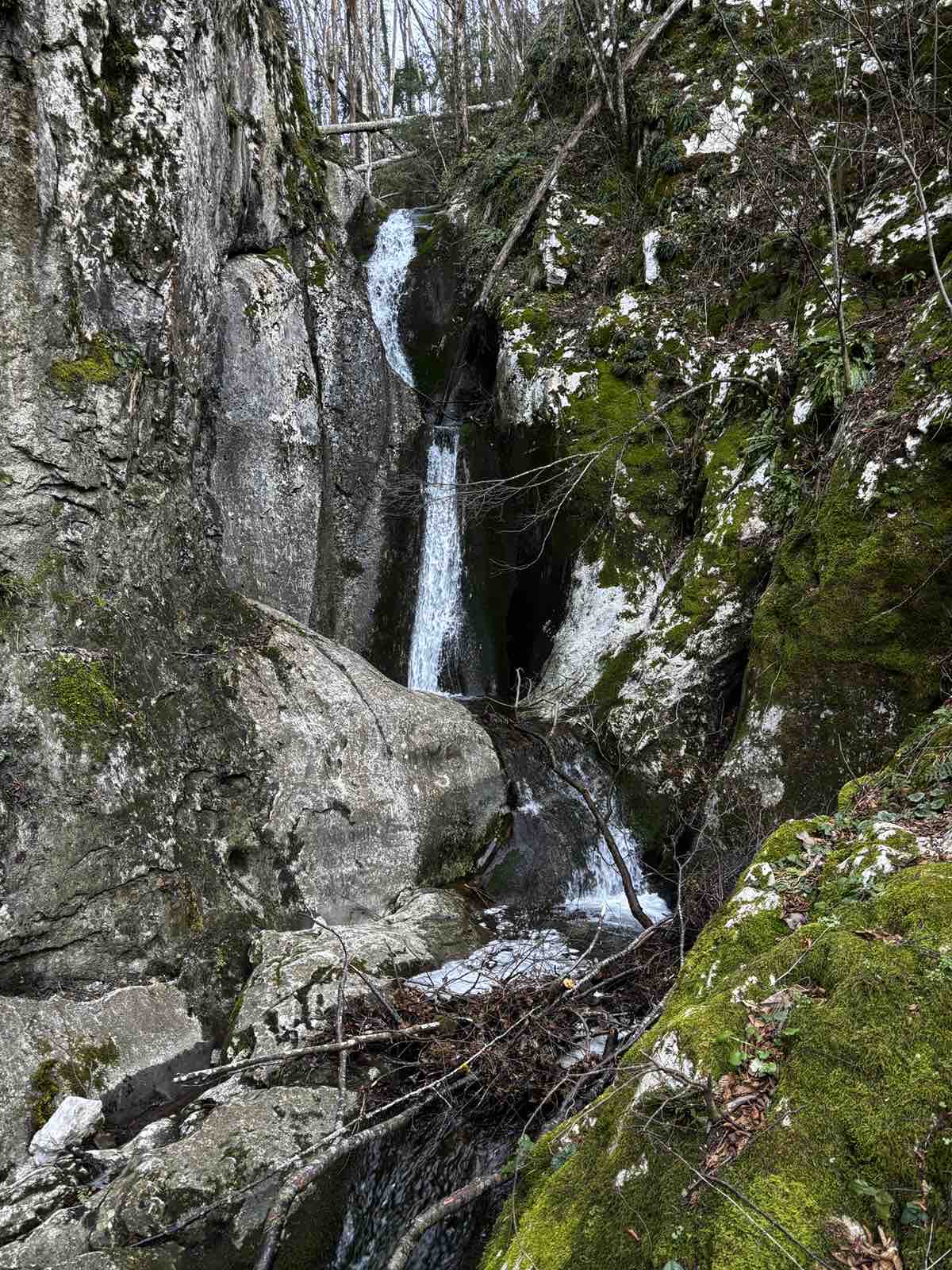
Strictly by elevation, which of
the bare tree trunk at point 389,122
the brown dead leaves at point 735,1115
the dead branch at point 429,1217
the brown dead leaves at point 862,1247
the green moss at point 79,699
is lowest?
the dead branch at point 429,1217

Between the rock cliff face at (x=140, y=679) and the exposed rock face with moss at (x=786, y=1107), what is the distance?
2.73 metres

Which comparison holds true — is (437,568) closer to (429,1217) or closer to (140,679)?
(140,679)

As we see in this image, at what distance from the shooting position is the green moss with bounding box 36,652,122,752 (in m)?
5.78

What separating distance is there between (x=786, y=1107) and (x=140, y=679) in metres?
5.76

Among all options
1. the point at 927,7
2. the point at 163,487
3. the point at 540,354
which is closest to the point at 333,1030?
the point at 163,487

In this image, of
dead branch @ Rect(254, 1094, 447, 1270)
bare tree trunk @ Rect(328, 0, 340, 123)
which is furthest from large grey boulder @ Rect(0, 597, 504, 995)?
bare tree trunk @ Rect(328, 0, 340, 123)

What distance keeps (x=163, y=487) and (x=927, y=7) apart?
1005 centimetres

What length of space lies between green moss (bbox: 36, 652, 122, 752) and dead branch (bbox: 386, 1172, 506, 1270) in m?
4.26

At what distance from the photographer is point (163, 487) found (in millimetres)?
7164

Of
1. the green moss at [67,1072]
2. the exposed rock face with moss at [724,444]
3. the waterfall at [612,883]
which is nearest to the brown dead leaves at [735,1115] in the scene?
the exposed rock face with moss at [724,444]

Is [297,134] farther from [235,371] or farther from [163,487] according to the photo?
[163,487]

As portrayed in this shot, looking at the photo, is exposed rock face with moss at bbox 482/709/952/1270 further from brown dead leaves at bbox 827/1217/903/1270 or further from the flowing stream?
the flowing stream

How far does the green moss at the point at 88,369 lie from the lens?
6.30 metres

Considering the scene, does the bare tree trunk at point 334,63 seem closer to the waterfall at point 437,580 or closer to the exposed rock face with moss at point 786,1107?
the waterfall at point 437,580
